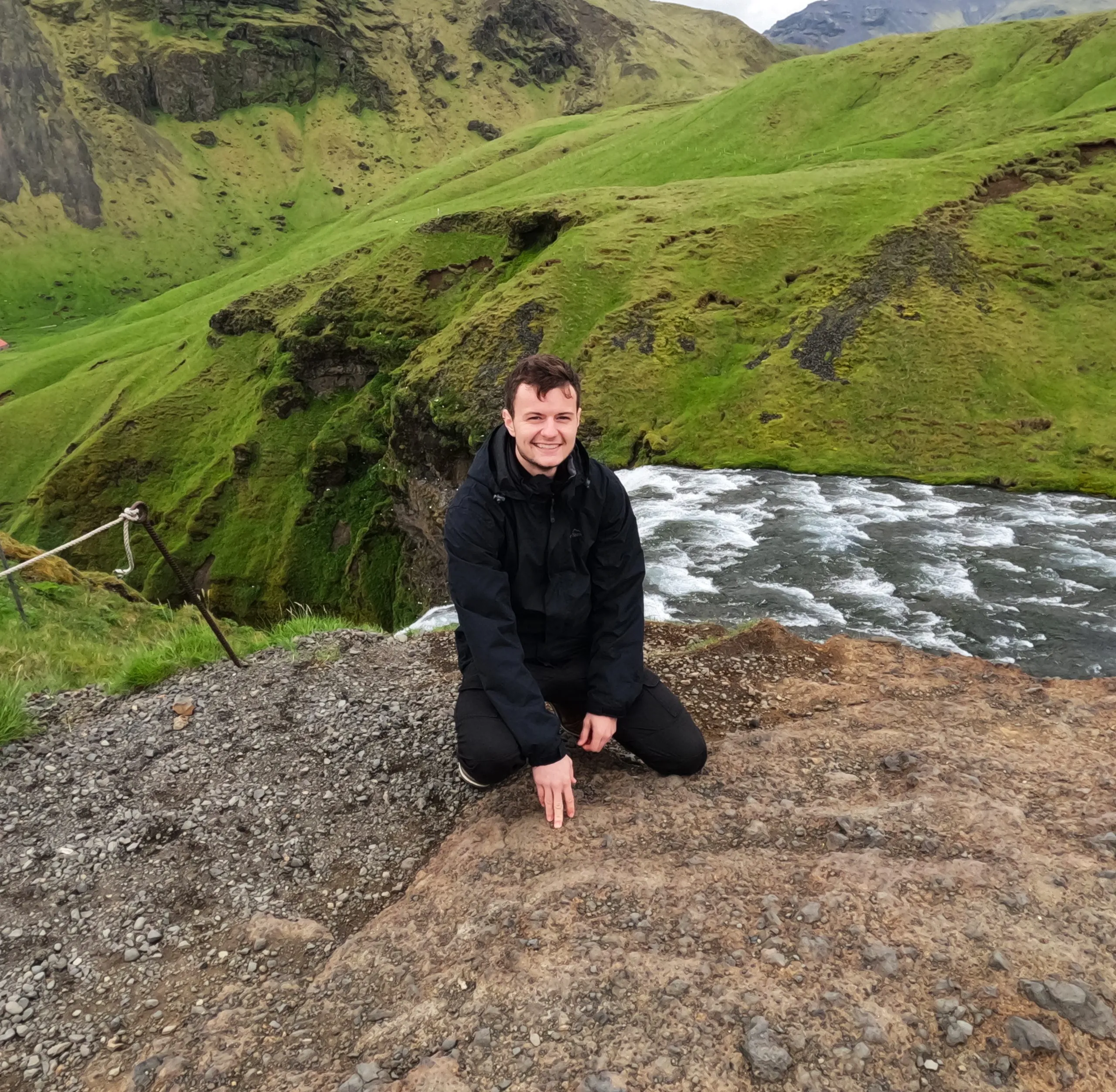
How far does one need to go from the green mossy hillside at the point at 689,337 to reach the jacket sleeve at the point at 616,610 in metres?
40.3

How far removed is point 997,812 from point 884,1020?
3.03 metres

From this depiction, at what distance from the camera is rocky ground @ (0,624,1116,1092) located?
14.9 ft

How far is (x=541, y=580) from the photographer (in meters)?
7.41

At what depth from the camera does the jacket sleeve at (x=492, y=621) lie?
6797mm

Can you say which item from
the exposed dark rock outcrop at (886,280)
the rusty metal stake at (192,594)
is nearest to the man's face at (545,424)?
the rusty metal stake at (192,594)

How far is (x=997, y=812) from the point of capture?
673 centimetres

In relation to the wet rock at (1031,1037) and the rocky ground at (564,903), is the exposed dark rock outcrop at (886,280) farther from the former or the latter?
the wet rock at (1031,1037)

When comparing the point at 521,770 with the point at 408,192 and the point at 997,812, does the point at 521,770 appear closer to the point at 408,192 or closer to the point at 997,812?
the point at 997,812

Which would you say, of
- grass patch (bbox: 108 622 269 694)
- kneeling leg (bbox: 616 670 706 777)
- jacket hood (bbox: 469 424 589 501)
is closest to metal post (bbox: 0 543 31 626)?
grass patch (bbox: 108 622 269 694)

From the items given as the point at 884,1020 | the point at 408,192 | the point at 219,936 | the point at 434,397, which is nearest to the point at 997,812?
the point at 884,1020

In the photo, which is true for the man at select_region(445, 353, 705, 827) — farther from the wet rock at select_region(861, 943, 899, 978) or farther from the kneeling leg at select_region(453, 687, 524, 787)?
the wet rock at select_region(861, 943, 899, 978)

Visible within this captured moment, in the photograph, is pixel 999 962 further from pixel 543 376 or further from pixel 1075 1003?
pixel 543 376

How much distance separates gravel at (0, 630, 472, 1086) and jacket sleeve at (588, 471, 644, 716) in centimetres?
226

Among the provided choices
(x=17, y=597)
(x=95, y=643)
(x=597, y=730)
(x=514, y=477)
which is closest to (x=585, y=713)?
(x=597, y=730)
